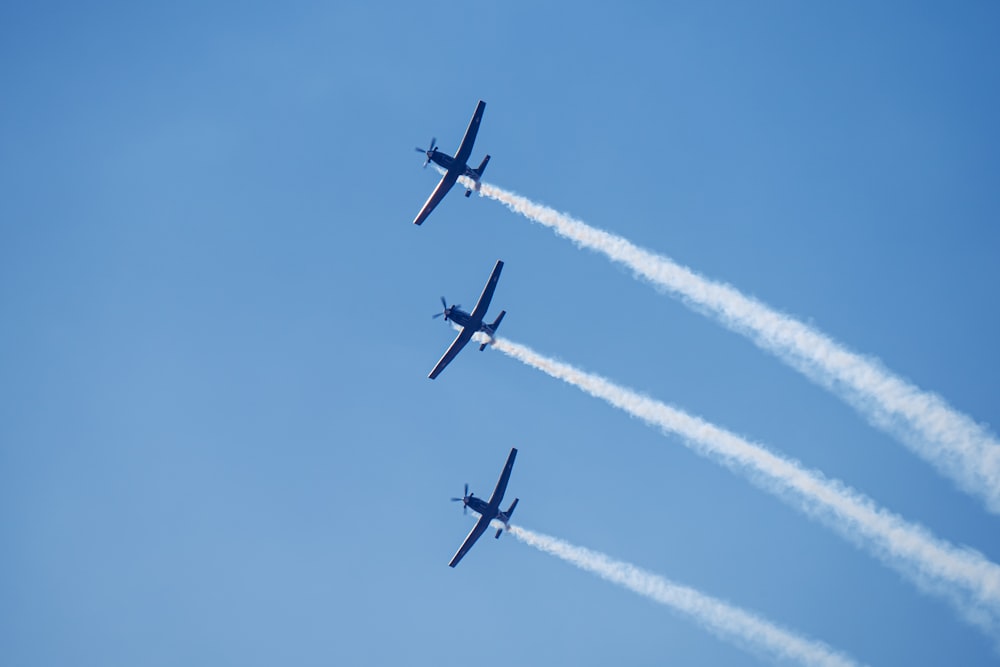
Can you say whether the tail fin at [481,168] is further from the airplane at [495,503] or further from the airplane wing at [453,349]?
the airplane at [495,503]

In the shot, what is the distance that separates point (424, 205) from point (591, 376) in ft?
49.6

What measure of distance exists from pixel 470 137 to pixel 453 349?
12.2 m

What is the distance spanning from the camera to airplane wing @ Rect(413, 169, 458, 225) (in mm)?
48159

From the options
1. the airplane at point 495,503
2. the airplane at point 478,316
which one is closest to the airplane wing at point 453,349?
the airplane at point 478,316

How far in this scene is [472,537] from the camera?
164 ft

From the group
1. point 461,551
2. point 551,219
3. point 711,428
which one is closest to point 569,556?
point 461,551

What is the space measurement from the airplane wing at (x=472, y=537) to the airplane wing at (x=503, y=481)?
1314 millimetres

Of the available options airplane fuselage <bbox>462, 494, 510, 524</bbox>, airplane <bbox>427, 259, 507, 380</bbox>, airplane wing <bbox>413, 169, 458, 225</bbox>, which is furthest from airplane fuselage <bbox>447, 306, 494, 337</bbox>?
airplane fuselage <bbox>462, 494, 510, 524</bbox>

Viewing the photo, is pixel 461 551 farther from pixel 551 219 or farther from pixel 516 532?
pixel 551 219

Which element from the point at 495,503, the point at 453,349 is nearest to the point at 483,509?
the point at 495,503

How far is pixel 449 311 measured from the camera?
4709cm

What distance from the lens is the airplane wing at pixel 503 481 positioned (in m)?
48.2

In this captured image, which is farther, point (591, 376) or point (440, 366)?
point (440, 366)

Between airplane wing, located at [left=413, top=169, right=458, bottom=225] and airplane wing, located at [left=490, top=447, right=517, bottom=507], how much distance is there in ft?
49.3
